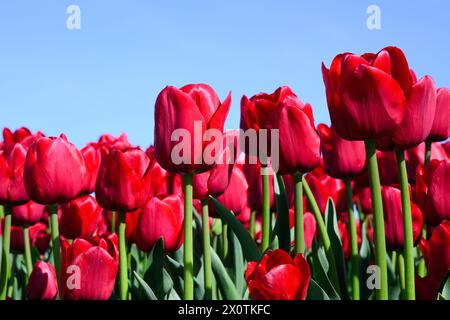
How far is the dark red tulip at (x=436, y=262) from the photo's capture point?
187cm

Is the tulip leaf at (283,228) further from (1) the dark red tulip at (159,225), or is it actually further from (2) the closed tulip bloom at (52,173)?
(2) the closed tulip bloom at (52,173)

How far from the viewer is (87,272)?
1.79 meters

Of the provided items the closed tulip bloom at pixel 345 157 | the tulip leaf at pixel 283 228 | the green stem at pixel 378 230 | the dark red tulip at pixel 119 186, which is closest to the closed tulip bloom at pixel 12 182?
the dark red tulip at pixel 119 186

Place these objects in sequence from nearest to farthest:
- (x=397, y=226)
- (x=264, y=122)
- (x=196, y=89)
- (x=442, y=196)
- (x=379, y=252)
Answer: (x=379, y=252)
(x=196, y=89)
(x=264, y=122)
(x=442, y=196)
(x=397, y=226)

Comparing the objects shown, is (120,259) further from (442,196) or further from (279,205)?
(442,196)

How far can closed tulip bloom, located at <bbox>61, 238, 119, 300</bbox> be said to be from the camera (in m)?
1.77

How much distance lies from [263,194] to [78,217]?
889mm

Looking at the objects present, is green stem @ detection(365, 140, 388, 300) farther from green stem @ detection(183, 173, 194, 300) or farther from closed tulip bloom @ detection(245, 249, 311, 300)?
green stem @ detection(183, 173, 194, 300)

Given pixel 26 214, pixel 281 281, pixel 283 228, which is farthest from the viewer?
pixel 26 214

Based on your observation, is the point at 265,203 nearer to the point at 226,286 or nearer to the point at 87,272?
the point at 226,286

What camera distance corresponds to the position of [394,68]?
170cm

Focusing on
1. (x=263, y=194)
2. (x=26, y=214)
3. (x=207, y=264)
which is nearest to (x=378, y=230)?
(x=207, y=264)
